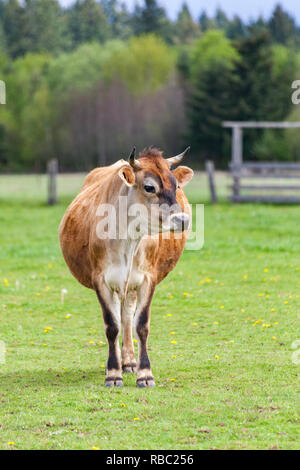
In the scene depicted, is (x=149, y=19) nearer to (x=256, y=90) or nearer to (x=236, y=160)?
(x=256, y=90)


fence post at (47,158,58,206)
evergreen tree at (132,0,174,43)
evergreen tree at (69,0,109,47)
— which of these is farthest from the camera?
evergreen tree at (69,0,109,47)

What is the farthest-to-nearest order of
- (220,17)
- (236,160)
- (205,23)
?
(220,17), (205,23), (236,160)

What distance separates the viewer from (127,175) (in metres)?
6.84

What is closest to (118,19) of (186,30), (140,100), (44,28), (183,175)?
(186,30)

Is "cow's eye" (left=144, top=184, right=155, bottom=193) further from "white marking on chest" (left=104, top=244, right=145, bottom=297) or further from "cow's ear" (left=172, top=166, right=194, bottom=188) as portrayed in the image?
"cow's ear" (left=172, top=166, right=194, bottom=188)

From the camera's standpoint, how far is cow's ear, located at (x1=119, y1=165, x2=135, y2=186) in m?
6.78

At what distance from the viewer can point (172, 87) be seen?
73500 mm

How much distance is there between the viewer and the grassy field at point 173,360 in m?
5.70

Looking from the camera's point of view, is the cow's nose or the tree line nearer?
the cow's nose

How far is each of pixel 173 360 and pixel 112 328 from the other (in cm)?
110

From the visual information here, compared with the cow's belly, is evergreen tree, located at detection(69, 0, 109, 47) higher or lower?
lower

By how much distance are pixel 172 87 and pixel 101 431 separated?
2740 inches

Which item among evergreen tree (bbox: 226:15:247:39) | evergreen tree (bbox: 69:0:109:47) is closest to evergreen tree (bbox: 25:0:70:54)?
evergreen tree (bbox: 69:0:109:47)
